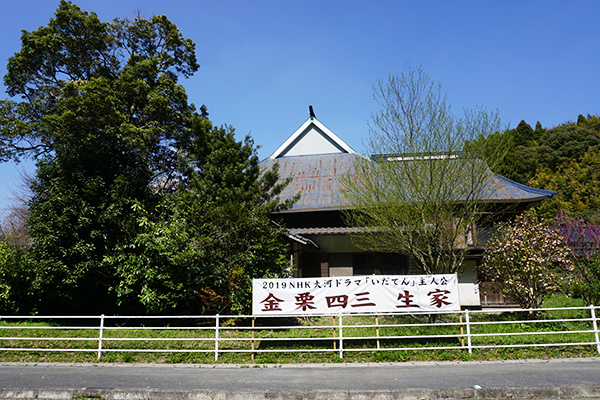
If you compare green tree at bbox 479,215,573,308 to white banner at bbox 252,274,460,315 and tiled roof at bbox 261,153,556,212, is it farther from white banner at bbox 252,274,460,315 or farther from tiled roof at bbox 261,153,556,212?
white banner at bbox 252,274,460,315

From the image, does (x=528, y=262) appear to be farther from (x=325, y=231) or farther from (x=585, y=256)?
(x=325, y=231)

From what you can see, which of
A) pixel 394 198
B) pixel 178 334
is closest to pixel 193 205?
pixel 178 334

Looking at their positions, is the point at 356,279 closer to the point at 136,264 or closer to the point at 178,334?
the point at 178,334

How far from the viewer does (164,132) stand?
1369 cm

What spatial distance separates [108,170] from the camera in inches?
453

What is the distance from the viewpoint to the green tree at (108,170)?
33.6 feet

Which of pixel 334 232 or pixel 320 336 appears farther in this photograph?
pixel 334 232

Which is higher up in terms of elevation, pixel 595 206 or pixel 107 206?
pixel 595 206

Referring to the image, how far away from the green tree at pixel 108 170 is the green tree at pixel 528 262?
651 cm

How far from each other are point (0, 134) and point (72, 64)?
3665 mm

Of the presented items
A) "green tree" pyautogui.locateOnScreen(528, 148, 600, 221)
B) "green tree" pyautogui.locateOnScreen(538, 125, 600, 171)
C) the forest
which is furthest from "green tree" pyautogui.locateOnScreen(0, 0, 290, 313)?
"green tree" pyautogui.locateOnScreen(538, 125, 600, 171)

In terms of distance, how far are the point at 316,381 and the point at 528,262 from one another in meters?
7.05

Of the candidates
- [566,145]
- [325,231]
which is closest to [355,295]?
[325,231]

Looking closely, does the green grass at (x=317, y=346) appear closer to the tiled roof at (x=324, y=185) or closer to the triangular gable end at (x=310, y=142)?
the tiled roof at (x=324, y=185)
